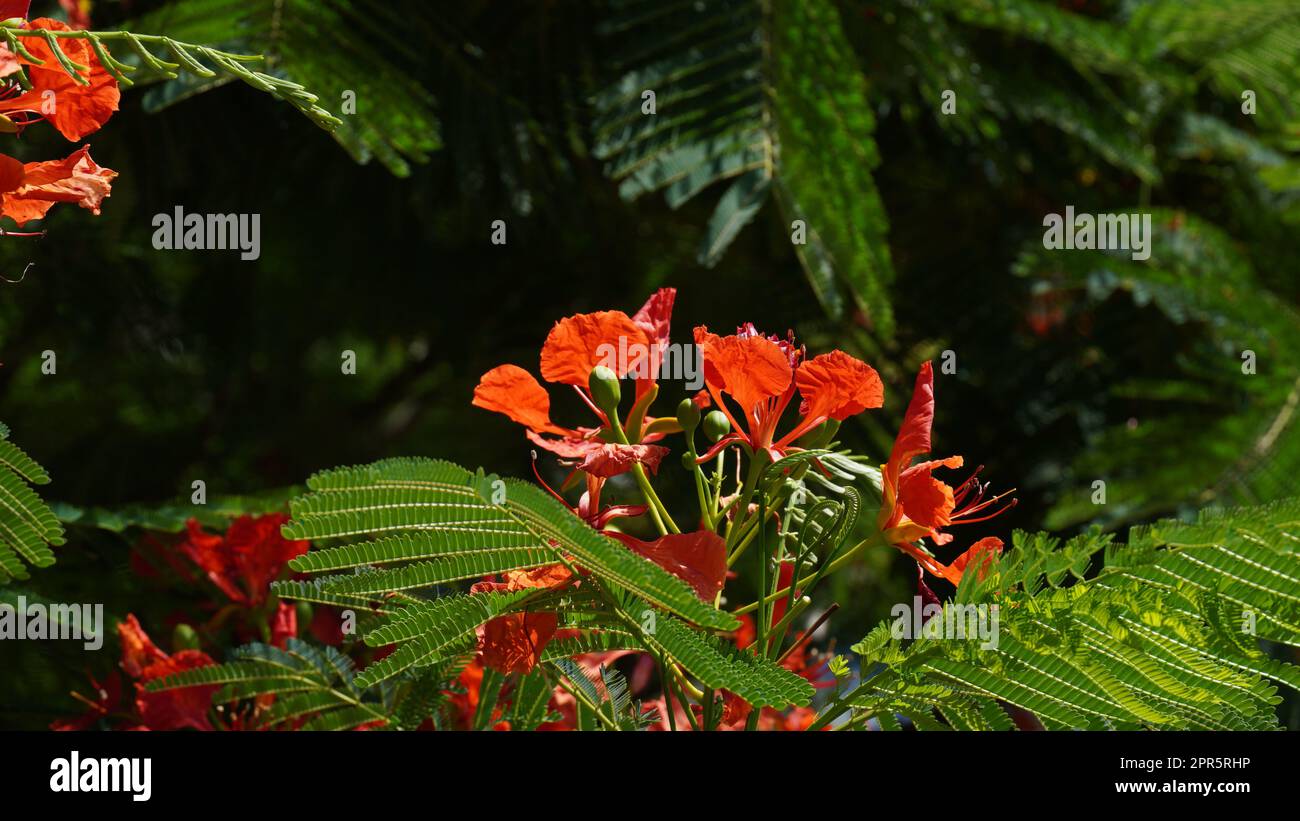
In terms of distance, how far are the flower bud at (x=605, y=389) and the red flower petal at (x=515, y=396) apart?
64 millimetres

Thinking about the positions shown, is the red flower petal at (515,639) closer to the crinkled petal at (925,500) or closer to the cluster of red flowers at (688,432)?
the cluster of red flowers at (688,432)

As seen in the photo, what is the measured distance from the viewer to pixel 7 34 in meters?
1.18

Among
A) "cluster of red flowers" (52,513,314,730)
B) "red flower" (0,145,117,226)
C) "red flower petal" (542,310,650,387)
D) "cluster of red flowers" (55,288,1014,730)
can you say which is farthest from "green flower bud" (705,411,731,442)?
"cluster of red flowers" (52,513,314,730)

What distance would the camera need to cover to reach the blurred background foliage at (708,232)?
2.08 meters

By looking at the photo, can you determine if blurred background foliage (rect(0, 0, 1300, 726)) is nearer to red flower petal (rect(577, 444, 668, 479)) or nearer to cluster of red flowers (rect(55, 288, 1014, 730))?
cluster of red flowers (rect(55, 288, 1014, 730))

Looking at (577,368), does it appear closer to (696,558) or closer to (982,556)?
(696,558)

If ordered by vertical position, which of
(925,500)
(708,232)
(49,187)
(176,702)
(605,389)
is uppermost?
(708,232)

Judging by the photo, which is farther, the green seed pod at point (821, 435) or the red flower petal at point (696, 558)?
the green seed pod at point (821, 435)

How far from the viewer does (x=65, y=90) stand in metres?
1.25

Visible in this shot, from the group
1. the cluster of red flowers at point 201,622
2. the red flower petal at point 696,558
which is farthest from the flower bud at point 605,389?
the cluster of red flowers at point 201,622

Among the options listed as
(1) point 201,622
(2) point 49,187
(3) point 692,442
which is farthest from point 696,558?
(1) point 201,622

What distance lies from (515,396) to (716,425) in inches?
8.0
